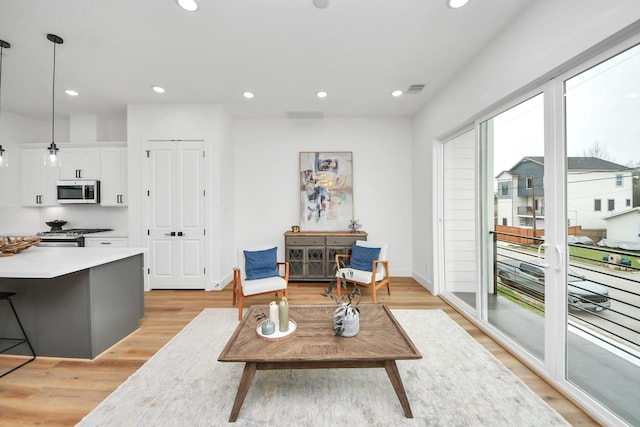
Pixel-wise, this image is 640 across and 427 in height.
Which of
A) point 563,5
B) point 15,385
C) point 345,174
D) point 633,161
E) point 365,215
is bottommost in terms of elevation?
point 15,385

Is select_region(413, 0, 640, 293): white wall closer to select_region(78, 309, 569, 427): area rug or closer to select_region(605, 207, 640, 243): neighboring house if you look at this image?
select_region(605, 207, 640, 243): neighboring house

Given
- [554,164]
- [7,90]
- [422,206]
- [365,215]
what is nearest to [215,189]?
[365,215]

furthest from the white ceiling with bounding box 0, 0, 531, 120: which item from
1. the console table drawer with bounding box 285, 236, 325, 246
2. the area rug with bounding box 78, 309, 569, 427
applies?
the area rug with bounding box 78, 309, 569, 427

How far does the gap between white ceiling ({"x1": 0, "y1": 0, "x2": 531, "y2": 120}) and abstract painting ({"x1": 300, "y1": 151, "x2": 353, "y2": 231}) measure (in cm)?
105

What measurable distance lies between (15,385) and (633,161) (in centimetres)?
450

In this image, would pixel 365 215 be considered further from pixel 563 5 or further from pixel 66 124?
pixel 66 124

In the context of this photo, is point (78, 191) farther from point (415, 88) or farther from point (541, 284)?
point (541, 284)

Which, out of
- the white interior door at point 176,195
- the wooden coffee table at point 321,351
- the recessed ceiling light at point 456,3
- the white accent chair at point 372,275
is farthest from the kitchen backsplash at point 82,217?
the recessed ceiling light at point 456,3

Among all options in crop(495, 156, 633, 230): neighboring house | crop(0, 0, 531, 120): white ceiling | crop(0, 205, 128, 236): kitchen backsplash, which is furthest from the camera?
crop(0, 205, 128, 236): kitchen backsplash

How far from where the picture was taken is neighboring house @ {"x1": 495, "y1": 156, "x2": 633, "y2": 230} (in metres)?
1.64

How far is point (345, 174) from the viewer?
4879 millimetres

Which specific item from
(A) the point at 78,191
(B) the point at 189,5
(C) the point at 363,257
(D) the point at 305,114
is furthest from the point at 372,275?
(A) the point at 78,191

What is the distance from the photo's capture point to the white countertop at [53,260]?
202cm

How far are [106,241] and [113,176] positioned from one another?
42.7 inches
